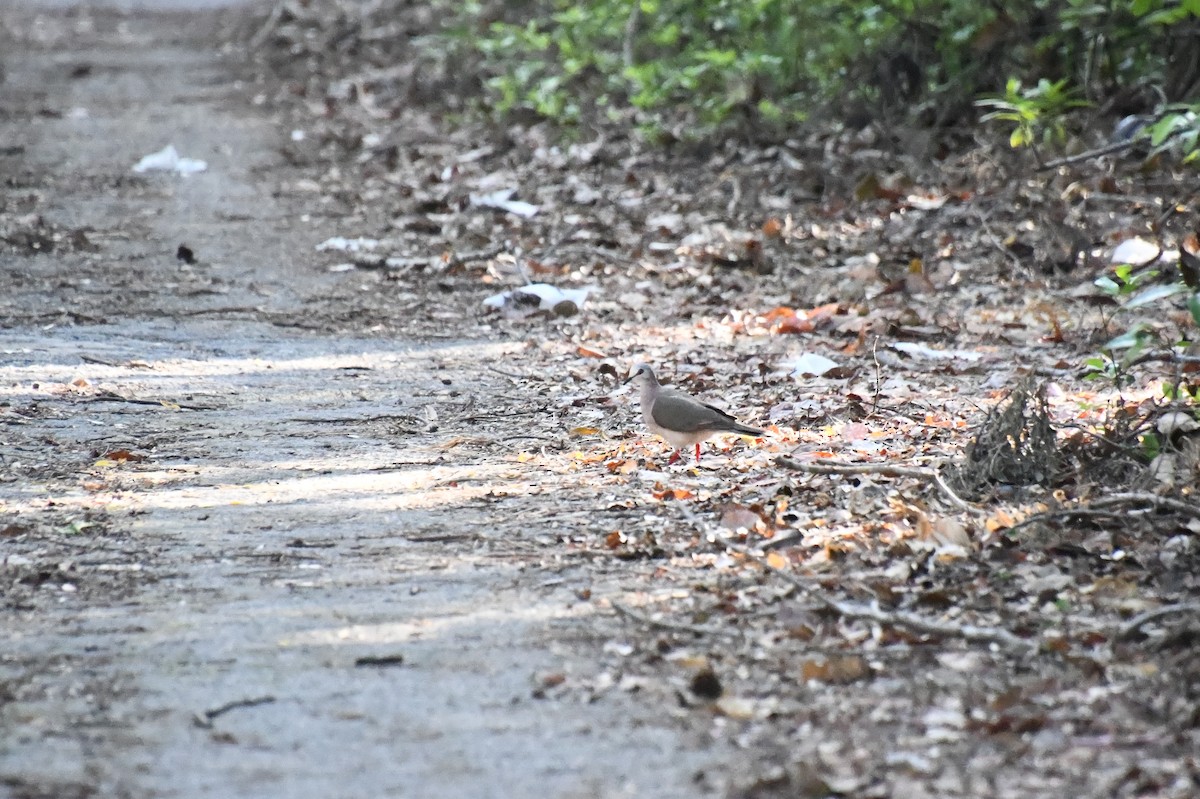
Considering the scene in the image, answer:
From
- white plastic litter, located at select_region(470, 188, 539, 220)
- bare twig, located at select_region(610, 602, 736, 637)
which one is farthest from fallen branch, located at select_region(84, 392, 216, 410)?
white plastic litter, located at select_region(470, 188, 539, 220)

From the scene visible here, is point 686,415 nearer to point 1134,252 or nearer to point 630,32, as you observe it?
point 1134,252

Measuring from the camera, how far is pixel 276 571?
4.41m

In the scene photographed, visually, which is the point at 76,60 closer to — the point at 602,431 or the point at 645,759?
the point at 602,431

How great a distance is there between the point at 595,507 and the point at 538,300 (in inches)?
141

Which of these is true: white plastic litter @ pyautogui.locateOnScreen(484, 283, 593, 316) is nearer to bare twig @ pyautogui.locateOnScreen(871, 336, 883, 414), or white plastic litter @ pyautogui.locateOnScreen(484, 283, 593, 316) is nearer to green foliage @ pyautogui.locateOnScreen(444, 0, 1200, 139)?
bare twig @ pyautogui.locateOnScreen(871, 336, 883, 414)

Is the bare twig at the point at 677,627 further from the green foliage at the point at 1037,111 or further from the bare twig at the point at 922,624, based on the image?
the green foliage at the point at 1037,111

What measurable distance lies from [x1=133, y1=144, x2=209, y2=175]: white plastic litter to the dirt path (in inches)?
133

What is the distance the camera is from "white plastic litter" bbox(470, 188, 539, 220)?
10406mm

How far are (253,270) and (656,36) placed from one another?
5.08 m

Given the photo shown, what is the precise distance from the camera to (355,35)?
1772cm

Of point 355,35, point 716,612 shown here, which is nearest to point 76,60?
point 355,35

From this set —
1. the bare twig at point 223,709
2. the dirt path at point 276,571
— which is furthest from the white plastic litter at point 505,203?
the bare twig at point 223,709

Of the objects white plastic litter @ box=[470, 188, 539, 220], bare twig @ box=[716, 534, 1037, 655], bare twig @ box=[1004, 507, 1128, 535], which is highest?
white plastic litter @ box=[470, 188, 539, 220]

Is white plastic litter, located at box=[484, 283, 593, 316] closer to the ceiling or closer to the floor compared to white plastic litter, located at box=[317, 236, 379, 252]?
closer to the floor
